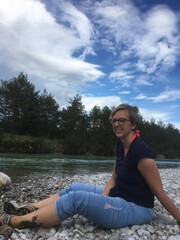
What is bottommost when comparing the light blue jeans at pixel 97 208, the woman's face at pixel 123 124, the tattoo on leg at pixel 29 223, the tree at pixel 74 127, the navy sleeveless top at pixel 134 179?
the tattoo on leg at pixel 29 223

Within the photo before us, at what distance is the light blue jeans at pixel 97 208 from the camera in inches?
204

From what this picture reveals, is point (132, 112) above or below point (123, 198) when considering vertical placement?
above

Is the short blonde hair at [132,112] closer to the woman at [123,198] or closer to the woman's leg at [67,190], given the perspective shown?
the woman at [123,198]

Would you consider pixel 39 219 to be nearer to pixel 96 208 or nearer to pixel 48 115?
pixel 96 208

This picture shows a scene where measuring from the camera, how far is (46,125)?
99.6 meters

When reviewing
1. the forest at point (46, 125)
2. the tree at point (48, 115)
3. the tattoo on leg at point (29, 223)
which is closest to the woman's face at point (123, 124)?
the tattoo on leg at point (29, 223)

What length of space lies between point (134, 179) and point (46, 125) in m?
95.2

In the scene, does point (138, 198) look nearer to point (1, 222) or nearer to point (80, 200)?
point (80, 200)

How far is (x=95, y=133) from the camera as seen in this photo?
10731 cm

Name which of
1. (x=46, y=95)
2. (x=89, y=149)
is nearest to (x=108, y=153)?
(x=89, y=149)

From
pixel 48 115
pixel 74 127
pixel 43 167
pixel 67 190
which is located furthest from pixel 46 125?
pixel 67 190

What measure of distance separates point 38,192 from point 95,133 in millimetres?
96616

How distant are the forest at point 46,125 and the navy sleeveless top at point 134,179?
77539mm

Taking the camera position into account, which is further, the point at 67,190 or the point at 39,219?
the point at 67,190
